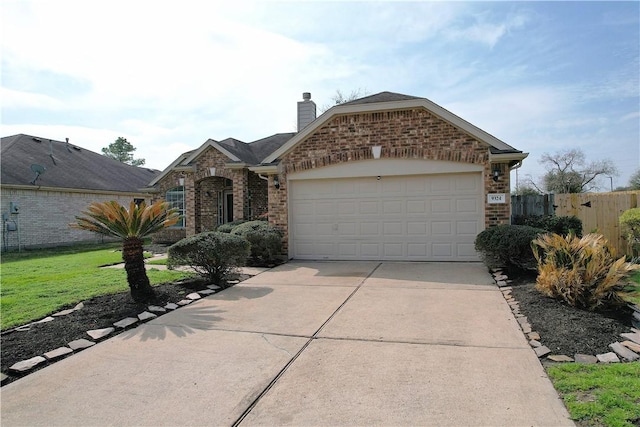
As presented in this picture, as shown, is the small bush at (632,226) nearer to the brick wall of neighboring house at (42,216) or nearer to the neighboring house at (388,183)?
the neighboring house at (388,183)

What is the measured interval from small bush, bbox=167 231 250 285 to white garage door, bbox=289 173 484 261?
3.27 metres

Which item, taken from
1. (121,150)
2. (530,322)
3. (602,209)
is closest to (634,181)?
(602,209)

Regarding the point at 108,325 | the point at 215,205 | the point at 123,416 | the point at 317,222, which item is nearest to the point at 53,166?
the point at 215,205

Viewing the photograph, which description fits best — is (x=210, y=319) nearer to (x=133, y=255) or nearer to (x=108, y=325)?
(x=108, y=325)

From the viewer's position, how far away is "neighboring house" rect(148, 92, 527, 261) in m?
9.77

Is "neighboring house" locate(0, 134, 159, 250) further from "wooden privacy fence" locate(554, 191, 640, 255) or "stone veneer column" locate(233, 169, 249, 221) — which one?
"wooden privacy fence" locate(554, 191, 640, 255)

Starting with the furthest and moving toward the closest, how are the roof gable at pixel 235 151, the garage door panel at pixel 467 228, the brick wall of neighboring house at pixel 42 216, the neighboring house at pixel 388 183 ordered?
the brick wall of neighboring house at pixel 42 216
the roof gable at pixel 235 151
the garage door panel at pixel 467 228
the neighboring house at pixel 388 183

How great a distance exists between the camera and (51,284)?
7.82 metres

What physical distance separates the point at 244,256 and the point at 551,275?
563cm

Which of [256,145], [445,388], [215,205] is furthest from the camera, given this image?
[256,145]

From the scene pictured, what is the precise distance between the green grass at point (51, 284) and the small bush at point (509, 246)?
6609 mm

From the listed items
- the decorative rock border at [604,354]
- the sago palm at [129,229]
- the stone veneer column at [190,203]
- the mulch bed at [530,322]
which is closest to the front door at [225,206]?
the stone veneer column at [190,203]

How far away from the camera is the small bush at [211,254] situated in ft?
25.7

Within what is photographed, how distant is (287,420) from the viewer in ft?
9.67
